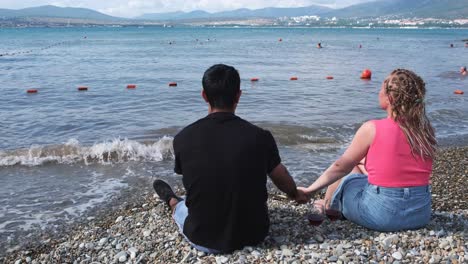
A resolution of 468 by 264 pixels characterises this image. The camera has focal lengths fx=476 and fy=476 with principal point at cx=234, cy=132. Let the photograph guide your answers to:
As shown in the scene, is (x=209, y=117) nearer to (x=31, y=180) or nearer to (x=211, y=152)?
(x=211, y=152)

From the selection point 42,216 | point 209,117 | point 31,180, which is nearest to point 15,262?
point 42,216

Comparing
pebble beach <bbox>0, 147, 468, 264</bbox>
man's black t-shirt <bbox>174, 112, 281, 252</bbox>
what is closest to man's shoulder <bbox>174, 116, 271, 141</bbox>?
man's black t-shirt <bbox>174, 112, 281, 252</bbox>

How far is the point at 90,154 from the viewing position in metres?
12.6

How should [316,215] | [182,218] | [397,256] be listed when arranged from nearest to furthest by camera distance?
[397,256] → [182,218] → [316,215]

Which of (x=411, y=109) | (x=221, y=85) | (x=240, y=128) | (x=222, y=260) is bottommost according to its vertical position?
(x=222, y=260)

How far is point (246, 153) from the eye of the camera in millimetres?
4855

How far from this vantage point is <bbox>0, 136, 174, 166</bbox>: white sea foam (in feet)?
40.1

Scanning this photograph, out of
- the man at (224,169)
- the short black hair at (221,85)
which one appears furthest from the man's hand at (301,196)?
the short black hair at (221,85)

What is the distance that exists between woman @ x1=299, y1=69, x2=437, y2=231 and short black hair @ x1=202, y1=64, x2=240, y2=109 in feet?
5.13

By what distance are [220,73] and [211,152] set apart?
810mm

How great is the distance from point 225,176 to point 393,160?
190 cm

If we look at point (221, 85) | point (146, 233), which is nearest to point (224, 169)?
point (221, 85)

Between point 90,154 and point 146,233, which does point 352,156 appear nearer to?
point 146,233

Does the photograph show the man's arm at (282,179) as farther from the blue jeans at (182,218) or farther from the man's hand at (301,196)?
the blue jeans at (182,218)
